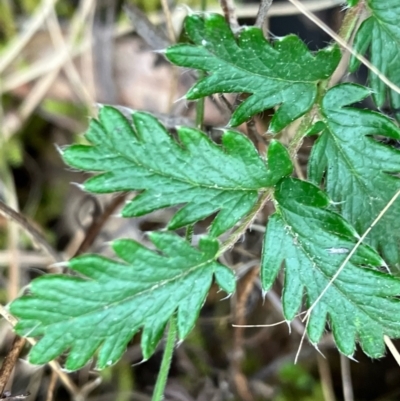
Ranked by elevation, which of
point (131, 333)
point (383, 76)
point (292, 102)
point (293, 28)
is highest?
point (293, 28)

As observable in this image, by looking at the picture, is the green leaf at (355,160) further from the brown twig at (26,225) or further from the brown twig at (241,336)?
the brown twig at (26,225)

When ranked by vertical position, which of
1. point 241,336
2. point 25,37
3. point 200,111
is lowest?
point 241,336

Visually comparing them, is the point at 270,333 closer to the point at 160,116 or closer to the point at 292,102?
the point at 160,116

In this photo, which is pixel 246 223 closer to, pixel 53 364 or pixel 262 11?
pixel 262 11

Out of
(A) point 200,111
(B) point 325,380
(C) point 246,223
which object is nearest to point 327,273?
(C) point 246,223

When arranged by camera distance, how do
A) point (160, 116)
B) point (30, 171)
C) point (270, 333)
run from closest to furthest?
1. point (160, 116)
2. point (270, 333)
3. point (30, 171)

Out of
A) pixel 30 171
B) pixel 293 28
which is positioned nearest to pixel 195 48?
pixel 293 28
